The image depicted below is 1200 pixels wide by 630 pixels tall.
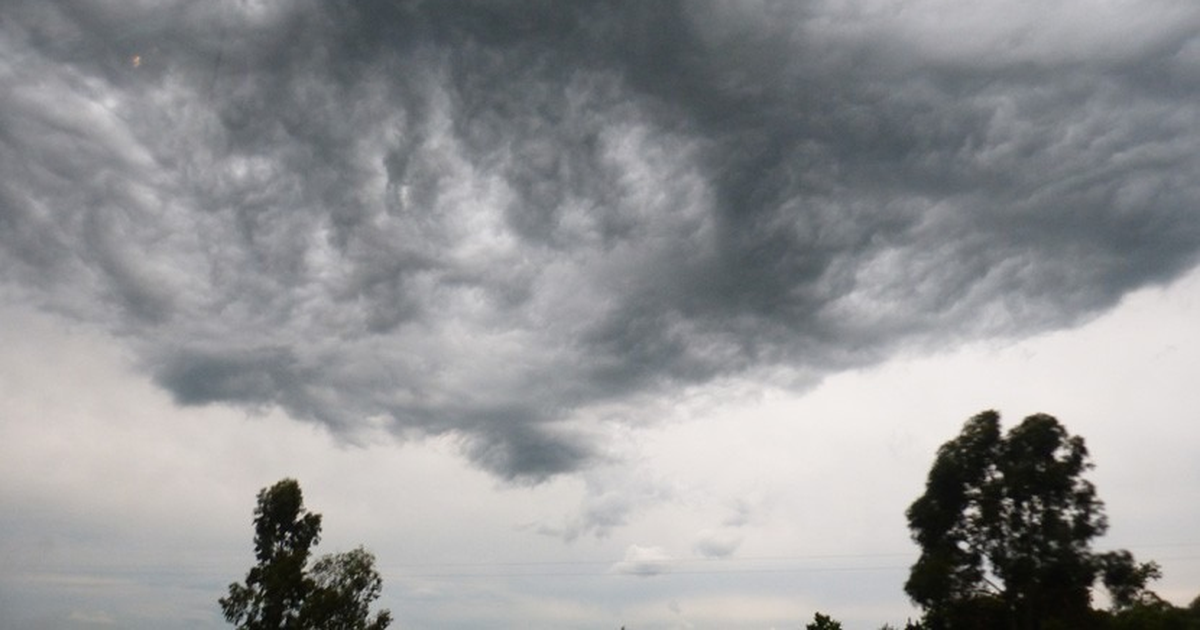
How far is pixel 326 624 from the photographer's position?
64250 mm

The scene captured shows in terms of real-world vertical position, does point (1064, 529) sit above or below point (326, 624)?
above

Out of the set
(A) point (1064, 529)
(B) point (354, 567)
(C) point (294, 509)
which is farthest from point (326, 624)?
(A) point (1064, 529)

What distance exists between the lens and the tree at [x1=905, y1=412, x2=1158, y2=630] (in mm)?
56094

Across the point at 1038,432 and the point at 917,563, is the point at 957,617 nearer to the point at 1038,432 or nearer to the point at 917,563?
the point at 917,563

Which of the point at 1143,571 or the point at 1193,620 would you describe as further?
the point at 1143,571

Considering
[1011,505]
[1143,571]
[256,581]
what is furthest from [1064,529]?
[256,581]

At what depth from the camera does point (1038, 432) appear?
58562 millimetres

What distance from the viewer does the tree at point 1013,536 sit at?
184 feet

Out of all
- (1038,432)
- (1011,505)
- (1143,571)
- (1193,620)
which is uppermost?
(1038,432)

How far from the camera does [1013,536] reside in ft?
195

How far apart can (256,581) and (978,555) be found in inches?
2328

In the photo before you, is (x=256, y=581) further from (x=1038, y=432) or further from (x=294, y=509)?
(x=1038, y=432)

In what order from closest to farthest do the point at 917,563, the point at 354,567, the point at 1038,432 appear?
the point at 1038,432 → the point at 917,563 → the point at 354,567

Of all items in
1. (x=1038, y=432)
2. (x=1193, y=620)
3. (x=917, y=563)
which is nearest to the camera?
(x=1193, y=620)
